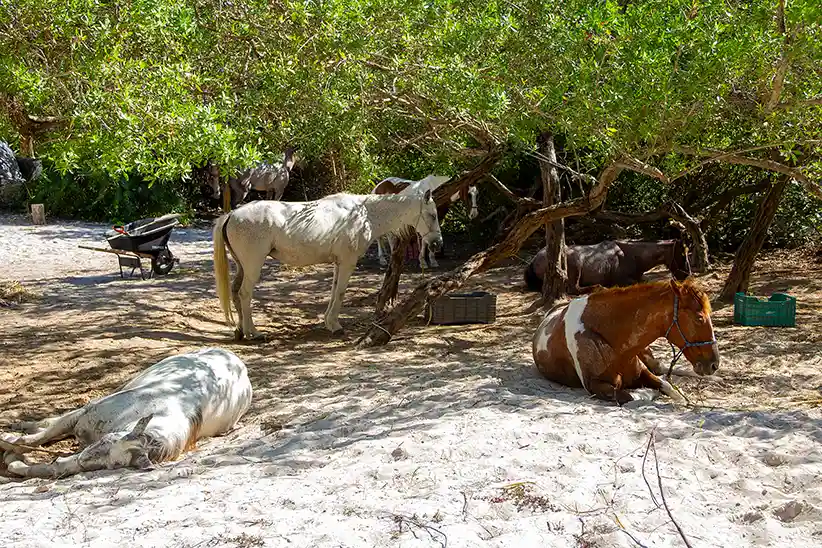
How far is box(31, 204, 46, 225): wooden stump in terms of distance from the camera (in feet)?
59.0

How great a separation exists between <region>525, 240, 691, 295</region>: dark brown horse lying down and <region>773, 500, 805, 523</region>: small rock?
7.09m

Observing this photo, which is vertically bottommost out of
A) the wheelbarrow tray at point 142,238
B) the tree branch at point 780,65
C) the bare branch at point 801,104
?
the wheelbarrow tray at point 142,238

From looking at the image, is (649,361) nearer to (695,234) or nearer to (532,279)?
(532,279)

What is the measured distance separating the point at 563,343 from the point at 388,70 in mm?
3286

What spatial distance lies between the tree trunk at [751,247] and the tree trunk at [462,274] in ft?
7.82

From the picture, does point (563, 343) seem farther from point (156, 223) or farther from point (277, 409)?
point (156, 223)

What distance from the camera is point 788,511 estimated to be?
3.52m

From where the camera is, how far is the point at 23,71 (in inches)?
213

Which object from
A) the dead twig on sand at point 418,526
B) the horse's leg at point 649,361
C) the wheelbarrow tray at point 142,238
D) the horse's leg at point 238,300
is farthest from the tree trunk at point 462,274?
the wheelbarrow tray at point 142,238

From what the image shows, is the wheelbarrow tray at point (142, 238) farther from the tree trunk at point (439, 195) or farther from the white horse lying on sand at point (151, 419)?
the white horse lying on sand at point (151, 419)

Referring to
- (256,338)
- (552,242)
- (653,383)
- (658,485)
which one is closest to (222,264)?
(256,338)

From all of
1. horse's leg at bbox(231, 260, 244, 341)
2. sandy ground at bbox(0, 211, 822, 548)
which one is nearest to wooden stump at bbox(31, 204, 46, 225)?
sandy ground at bbox(0, 211, 822, 548)

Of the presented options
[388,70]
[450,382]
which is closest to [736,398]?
[450,382]

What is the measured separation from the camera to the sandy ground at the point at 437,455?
3357 millimetres
